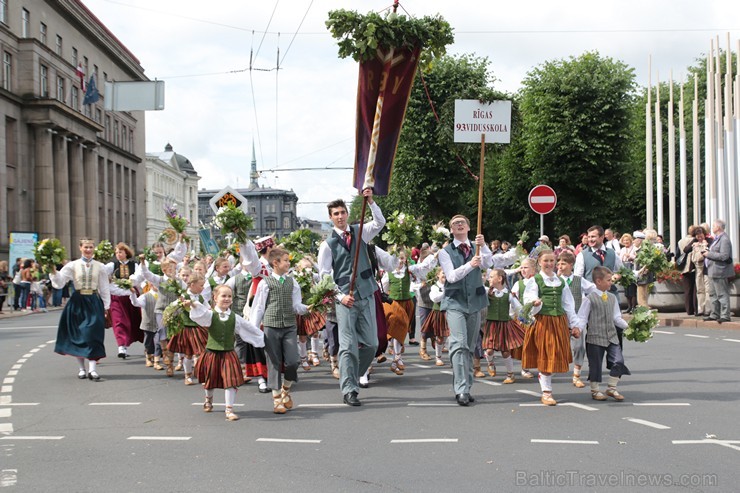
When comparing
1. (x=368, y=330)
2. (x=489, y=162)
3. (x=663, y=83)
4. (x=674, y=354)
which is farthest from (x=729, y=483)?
(x=663, y=83)

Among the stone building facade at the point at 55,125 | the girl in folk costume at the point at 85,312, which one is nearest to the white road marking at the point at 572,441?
the girl in folk costume at the point at 85,312

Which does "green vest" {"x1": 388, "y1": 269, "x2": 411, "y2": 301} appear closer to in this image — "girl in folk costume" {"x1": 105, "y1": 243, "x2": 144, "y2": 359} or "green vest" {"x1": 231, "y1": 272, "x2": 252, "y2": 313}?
"green vest" {"x1": 231, "y1": 272, "x2": 252, "y2": 313}

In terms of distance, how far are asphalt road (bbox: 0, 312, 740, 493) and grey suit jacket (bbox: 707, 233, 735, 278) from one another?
5614mm

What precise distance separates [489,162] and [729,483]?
44.7 meters

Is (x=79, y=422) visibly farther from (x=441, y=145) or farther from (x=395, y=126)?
(x=441, y=145)

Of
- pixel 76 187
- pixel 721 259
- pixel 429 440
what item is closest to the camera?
pixel 429 440

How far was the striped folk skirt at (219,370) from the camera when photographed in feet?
28.9

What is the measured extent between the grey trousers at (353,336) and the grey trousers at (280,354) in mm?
567

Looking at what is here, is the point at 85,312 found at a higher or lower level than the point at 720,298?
higher

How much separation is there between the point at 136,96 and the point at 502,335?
15.7 meters

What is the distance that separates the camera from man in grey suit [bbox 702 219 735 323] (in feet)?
56.0

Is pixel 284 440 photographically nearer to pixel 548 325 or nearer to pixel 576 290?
pixel 548 325

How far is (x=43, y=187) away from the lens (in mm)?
48812

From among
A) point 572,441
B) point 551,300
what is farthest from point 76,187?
point 572,441
